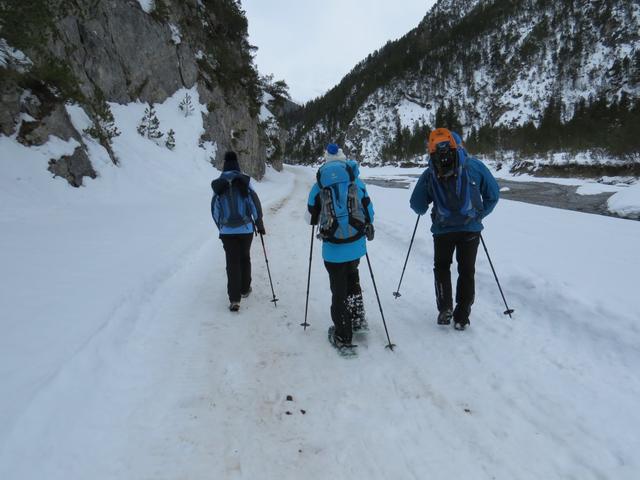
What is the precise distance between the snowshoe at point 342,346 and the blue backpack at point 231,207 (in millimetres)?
2183

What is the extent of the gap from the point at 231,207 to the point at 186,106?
2187 centimetres

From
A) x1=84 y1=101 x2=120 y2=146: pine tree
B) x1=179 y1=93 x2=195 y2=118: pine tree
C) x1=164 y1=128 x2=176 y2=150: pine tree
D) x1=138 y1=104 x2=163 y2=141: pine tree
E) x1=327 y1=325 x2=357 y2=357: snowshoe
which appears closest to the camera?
x1=327 y1=325 x2=357 y2=357: snowshoe

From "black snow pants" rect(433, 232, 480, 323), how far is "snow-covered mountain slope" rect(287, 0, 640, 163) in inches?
2471

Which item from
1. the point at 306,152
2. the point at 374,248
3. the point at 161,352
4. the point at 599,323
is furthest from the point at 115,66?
the point at 306,152

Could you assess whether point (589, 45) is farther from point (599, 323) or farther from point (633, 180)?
point (599, 323)

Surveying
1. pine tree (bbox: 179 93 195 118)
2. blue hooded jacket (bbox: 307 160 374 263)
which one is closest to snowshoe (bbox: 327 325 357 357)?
blue hooded jacket (bbox: 307 160 374 263)

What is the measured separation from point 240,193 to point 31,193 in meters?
7.45

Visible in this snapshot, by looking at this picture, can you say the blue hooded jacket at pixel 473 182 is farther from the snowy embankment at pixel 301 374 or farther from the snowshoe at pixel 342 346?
the snowshoe at pixel 342 346

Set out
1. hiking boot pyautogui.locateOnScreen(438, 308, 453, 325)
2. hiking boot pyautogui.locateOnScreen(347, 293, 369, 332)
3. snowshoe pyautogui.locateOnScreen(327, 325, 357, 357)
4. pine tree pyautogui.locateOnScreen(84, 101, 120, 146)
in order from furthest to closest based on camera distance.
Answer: pine tree pyautogui.locateOnScreen(84, 101, 120, 146)
hiking boot pyautogui.locateOnScreen(438, 308, 453, 325)
hiking boot pyautogui.locateOnScreen(347, 293, 369, 332)
snowshoe pyautogui.locateOnScreen(327, 325, 357, 357)

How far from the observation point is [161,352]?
3.93 m

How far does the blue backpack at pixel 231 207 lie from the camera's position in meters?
5.20

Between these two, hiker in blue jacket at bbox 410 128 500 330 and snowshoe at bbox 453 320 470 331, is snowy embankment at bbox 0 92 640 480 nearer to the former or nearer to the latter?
snowshoe at bbox 453 320 470 331

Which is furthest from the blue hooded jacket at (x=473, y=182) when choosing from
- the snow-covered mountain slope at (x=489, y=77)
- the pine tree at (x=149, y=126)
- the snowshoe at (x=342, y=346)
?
the snow-covered mountain slope at (x=489, y=77)

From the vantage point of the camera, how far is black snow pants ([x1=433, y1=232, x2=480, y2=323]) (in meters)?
4.17
